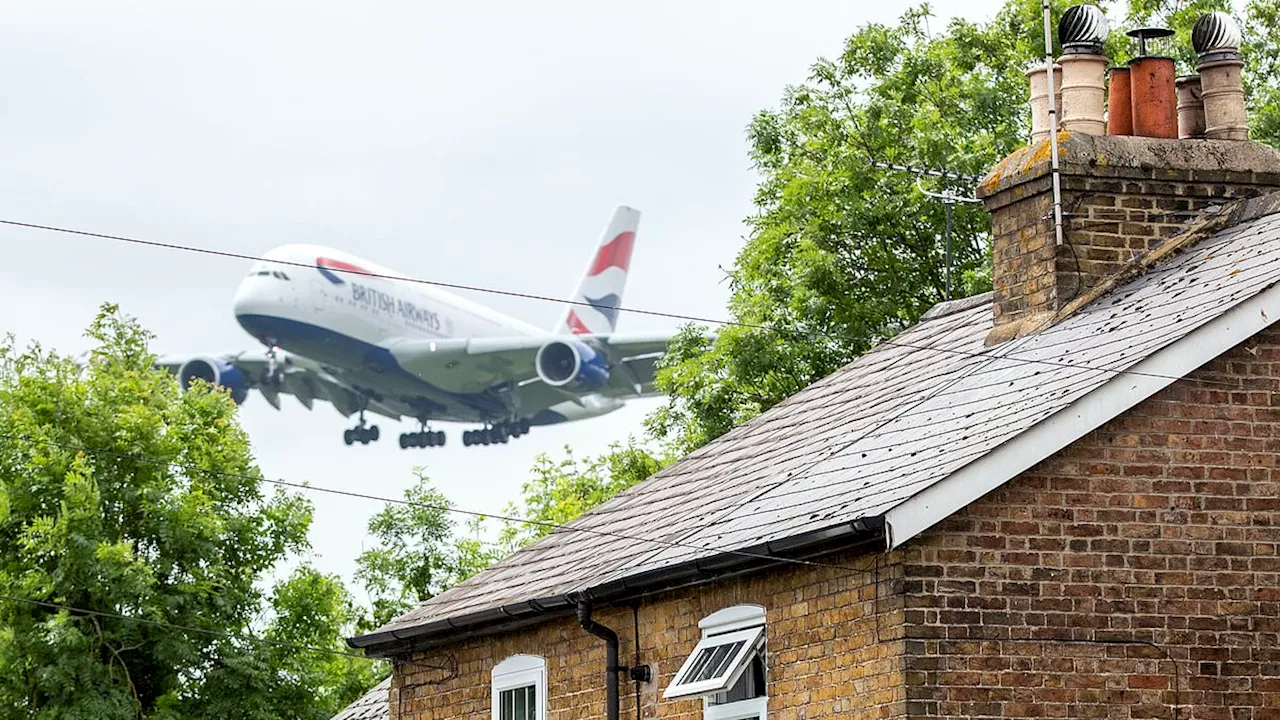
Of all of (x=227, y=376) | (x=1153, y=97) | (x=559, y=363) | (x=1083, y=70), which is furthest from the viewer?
(x=227, y=376)

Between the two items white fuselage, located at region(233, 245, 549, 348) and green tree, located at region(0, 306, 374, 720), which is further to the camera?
white fuselage, located at region(233, 245, 549, 348)

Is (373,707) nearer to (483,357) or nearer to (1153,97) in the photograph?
(1153,97)

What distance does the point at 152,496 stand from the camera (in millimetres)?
30359

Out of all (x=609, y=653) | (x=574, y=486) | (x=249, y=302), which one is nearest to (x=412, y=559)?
(x=574, y=486)

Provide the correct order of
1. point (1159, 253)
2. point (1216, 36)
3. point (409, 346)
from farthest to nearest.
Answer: point (409, 346)
point (1216, 36)
point (1159, 253)

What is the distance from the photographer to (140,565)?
29.1m

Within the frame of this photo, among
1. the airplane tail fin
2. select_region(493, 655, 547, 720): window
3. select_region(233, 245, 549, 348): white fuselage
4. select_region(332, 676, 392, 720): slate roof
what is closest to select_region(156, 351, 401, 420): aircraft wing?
select_region(233, 245, 549, 348): white fuselage

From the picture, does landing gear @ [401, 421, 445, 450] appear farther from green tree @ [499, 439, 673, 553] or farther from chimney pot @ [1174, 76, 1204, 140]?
chimney pot @ [1174, 76, 1204, 140]

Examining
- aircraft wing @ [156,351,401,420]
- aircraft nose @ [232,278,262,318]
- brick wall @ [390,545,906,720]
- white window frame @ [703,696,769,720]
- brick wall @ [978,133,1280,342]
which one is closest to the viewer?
brick wall @ [390,545,906,720]

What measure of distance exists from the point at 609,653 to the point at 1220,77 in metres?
6.14

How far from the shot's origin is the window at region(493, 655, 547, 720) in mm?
15203

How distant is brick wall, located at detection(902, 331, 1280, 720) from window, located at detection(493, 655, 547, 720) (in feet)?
15.3

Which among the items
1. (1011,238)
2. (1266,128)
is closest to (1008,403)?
(1011,238)

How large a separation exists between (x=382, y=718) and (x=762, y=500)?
639cm
